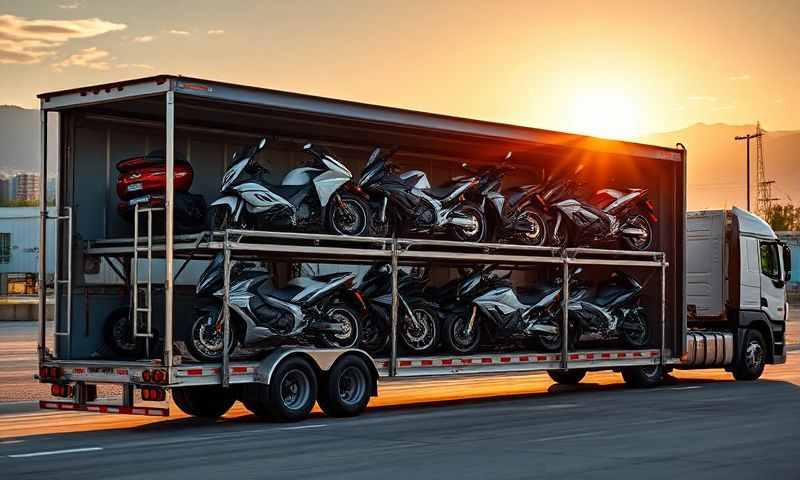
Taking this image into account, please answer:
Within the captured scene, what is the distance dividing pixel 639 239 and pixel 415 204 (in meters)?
5.21

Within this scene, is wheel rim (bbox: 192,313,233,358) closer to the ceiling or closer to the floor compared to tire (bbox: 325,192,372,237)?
closer to the floor

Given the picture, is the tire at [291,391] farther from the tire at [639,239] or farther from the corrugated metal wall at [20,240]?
the corrugated metal wall at [20,240]

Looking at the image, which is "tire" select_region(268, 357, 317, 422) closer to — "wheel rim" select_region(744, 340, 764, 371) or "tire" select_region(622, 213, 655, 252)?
"tire" select_region(622, 213, 655, 252)

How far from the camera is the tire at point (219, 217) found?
15.1 metres

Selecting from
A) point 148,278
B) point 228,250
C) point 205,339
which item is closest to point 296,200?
point 228,250

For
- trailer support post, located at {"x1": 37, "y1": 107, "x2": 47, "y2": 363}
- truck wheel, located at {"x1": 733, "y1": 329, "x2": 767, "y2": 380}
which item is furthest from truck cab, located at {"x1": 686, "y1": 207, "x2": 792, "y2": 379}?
trailer support post, located at {"x1": 37, "y1": 107, "x2": 47, "y2": 363}

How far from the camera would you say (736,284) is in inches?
890

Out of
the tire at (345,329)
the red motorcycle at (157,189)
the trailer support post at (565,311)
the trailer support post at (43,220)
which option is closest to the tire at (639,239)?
the trailer support post at (565,311)

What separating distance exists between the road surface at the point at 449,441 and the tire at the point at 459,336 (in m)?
0.81

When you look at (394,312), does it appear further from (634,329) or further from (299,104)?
(634,329)

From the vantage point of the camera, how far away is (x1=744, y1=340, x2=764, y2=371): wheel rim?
75.0 feet

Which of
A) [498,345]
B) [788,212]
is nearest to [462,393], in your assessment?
[498,345]

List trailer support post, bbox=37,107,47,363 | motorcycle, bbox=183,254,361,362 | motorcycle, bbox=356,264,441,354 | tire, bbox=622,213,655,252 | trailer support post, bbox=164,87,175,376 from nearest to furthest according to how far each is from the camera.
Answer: trailer support post, bbox=164,87,175,376
motorcycle, bbox=183,254,361,362
trailer support post, bbox=37,107,47,363
motorcycle, bbox=356,264,441,354
tire, bbox=622,213,655,252

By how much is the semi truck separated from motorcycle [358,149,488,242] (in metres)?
0.36
